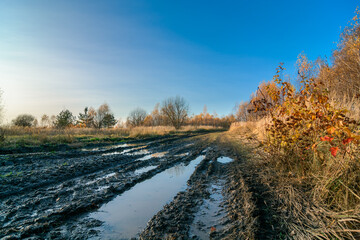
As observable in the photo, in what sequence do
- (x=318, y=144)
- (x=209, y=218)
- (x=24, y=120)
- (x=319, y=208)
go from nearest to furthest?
(x=319, y=208) → (x=209, y=218) → (x=318, y=144) → (x=24, y=120)

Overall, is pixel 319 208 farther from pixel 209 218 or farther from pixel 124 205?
pixel 124 205

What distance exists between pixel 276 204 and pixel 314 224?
729 millimetres

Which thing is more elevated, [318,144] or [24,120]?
[24,120]

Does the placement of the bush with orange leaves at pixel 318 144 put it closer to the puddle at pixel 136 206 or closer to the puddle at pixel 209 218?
the puddle at pixel 209 218

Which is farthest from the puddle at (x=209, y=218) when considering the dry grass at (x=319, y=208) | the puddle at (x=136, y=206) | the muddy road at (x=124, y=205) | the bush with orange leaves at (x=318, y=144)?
the bush with orange leaves at (x=318, y=144)

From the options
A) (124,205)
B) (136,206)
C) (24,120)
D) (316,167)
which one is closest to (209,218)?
(136,206)

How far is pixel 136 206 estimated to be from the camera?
326 cm

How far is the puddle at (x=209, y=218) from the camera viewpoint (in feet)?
7.97

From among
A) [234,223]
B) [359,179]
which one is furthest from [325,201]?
[234,223]

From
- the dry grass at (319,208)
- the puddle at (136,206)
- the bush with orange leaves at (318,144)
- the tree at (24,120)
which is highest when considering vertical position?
the tree at (24,120)

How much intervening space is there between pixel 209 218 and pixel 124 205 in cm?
162

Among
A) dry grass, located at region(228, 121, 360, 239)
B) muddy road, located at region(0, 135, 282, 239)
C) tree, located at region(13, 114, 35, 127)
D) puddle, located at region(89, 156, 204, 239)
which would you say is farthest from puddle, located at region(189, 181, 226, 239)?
tree, located at region(13, 114, 35, 127)

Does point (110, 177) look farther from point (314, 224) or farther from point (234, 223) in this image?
point (314, 224)

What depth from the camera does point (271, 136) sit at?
4695 mm
